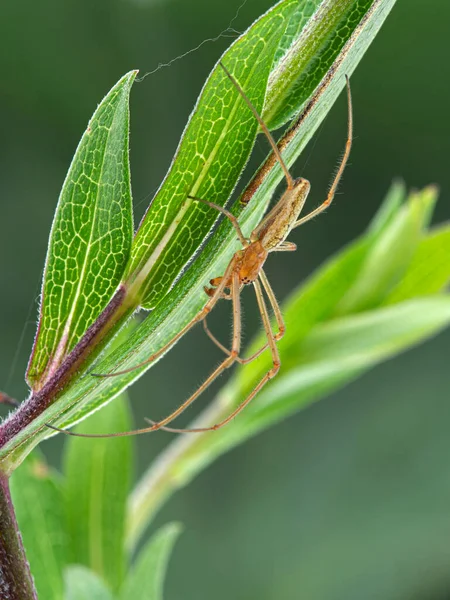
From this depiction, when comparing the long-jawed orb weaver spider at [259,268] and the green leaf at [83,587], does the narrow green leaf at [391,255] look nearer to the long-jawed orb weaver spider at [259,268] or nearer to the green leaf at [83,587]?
the long-jawed orb weaver spider at [259,268]

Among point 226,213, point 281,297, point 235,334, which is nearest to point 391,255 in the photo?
point 235,334

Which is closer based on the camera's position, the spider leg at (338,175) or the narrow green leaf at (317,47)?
the narrow green leaf at (317,47)

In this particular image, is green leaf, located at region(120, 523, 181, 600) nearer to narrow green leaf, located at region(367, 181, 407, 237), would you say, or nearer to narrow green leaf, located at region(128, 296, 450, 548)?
narrow green leaf, located at region(128, 296, 450, 548)

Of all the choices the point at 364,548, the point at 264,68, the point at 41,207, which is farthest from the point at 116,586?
the point at 364,548

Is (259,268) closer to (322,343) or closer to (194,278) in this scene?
(322,343)

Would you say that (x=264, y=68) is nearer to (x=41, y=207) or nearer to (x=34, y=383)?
(x=34, y=383)

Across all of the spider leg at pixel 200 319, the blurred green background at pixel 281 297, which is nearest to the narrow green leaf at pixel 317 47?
the spider leg at pixel 200 319
